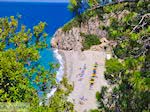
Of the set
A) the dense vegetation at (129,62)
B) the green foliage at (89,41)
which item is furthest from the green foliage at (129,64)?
the green foliage at (89,41)

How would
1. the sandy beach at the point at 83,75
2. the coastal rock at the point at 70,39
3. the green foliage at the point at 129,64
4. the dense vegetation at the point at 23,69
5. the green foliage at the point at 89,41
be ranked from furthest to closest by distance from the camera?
the coastal rock at the point at 70,39
the green foliage at the point at 89,41
the sandy beach at the point at 83,75
the dense vegetation at the point at 23,69
the green foliage at the point at 129,64

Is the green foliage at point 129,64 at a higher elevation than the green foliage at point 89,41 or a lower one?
lower

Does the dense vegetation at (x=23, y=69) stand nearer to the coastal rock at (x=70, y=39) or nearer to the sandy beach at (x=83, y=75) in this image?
the sandy beach at (x=83, y=75)

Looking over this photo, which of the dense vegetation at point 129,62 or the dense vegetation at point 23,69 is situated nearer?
the dense vegetation at point 129,62

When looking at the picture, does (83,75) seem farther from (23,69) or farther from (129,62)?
(129,62)

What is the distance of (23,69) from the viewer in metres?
12.7

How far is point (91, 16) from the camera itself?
9156mm

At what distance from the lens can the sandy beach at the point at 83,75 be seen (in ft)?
114

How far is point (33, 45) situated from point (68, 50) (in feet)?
178

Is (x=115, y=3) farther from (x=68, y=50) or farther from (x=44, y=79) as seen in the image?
(x=68, y=50)

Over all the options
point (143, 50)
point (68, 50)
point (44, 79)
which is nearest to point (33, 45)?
point (44, 79)

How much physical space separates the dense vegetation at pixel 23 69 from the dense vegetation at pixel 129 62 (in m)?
2.47

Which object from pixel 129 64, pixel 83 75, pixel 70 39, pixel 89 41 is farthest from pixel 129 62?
pixel 70 39

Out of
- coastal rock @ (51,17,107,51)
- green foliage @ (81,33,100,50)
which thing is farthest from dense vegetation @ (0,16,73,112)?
green foliage @ (81,33,100,50)
